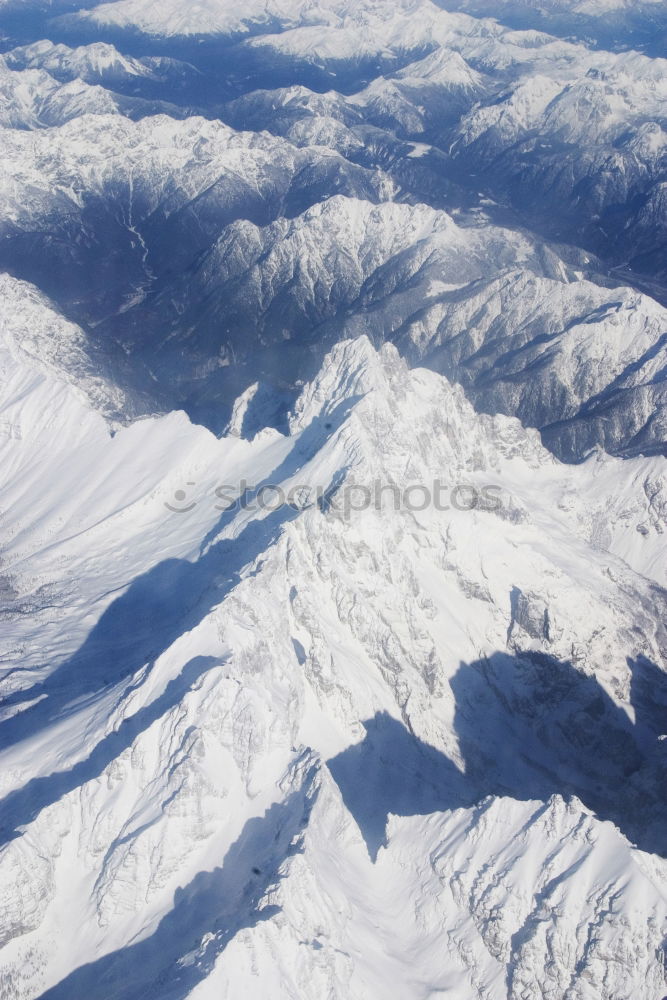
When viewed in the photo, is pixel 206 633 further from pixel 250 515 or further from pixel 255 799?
pixel 250 515

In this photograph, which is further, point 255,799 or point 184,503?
point 184,503

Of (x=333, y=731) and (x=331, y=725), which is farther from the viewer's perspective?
(x=331, y=725)

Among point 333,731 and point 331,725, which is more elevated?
point 331,725

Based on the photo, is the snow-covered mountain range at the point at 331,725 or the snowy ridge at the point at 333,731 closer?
the snow-covered mountain range at the point at 331,725

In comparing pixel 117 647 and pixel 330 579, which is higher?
pixel 330 579

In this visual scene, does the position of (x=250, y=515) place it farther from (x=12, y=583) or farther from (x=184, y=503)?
(x=12, y=583)

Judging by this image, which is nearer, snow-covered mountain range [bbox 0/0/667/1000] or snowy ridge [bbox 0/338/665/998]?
snow-covered mountain range [bbox 0/0/667/1000]

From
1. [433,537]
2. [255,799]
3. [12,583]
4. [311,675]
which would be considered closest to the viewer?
[255,799]

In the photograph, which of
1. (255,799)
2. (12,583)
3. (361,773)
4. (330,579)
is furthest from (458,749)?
(12,583)

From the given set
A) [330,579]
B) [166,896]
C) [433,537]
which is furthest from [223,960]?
[433,537]

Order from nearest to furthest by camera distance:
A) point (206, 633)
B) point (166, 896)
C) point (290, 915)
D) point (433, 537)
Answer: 1. point (290, 915)
2. point (166, 896)
3. point (206, 633)
4. point (433, 537)

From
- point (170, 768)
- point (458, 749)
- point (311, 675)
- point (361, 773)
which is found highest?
point (170, 768)
